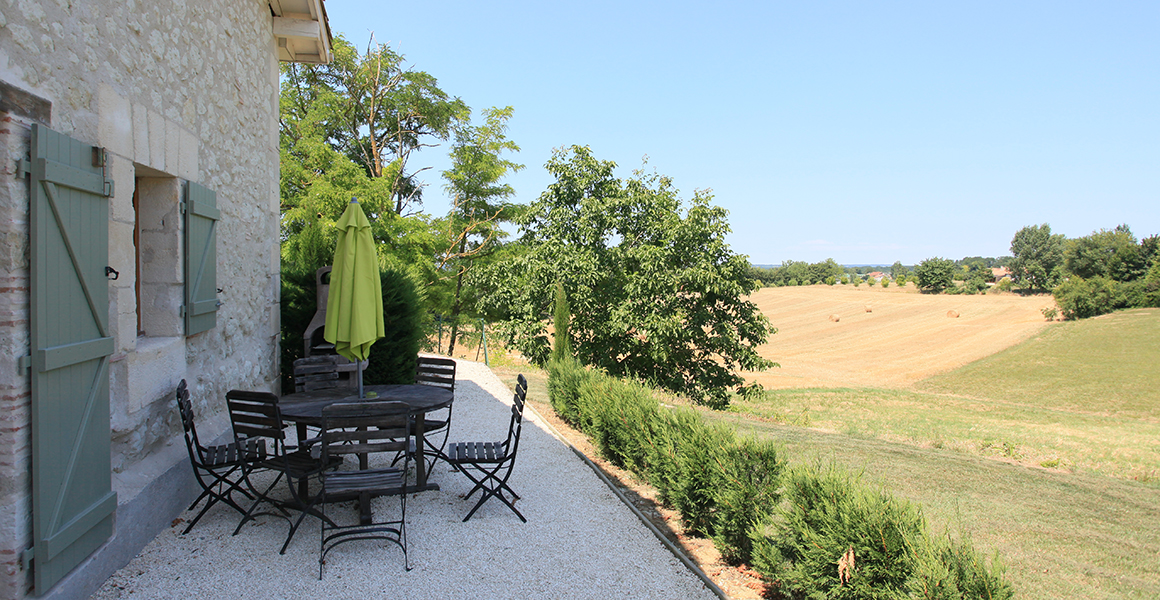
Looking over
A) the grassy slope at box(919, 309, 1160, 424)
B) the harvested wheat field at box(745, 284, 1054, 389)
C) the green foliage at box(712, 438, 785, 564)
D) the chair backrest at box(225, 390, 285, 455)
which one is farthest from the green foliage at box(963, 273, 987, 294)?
the chair backrest at box(225, 390, 285, 455)

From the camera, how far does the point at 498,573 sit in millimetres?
3758

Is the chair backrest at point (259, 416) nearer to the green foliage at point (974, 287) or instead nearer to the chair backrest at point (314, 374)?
the chair backrest at point (314, 374)

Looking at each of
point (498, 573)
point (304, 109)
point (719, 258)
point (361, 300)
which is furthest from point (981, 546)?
point (304, 109)

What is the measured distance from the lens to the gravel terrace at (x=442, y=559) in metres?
3.43

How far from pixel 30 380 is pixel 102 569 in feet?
4.07

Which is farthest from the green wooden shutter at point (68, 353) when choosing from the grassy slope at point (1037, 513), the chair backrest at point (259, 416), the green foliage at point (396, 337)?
the green foliage at point (396, 337)

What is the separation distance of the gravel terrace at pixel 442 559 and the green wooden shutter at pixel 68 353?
19.4 inches

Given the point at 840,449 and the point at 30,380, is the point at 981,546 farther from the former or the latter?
the point at 30,380

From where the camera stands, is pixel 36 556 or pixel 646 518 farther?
pixel 646 518

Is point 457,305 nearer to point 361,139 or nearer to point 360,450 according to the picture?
point 361,139

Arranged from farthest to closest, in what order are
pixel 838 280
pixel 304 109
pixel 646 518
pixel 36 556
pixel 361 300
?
pixel 838 280 < pixel 304 109 < pixel 646 518 < pixel 361 300 < pixel 36 556

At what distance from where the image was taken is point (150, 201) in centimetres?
450

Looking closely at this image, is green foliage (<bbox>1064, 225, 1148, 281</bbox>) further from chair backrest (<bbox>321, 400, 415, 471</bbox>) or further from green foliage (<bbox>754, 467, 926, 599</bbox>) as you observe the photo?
chair backrest (<bbox>321, 400, 415, 471</bbox>)

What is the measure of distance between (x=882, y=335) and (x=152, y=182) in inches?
1749
